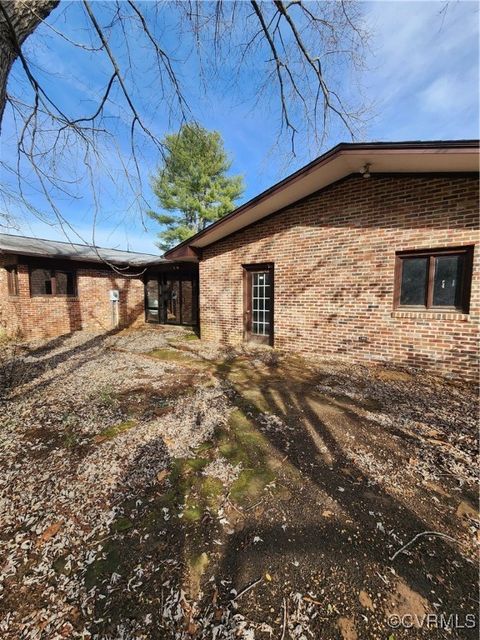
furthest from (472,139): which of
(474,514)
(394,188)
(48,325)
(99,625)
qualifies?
(48,325)

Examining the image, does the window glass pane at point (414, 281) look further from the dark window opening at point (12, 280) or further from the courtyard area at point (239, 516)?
the dark window opening at point (12, 280)

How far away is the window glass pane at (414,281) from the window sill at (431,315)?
19cm

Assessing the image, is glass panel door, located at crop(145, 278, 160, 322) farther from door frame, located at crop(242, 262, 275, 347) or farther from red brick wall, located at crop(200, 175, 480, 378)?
door frame, located at crop(242, 262, 275, 347)

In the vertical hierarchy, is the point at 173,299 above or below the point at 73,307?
above

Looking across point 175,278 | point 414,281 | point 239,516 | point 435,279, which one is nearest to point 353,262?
point 414,281

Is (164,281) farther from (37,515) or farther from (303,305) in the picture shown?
(37,515)

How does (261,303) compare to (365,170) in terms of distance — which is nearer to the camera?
(365,170)

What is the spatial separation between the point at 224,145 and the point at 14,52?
58.3ft

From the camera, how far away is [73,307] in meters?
10.3

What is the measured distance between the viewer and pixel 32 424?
11.1 ft

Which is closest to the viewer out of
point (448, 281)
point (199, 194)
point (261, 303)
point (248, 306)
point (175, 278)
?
point (448, 281)

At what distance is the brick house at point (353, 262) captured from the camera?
473 centimetres

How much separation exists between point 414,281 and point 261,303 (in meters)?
3.62

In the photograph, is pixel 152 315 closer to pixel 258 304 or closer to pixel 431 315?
pixel 258 304
